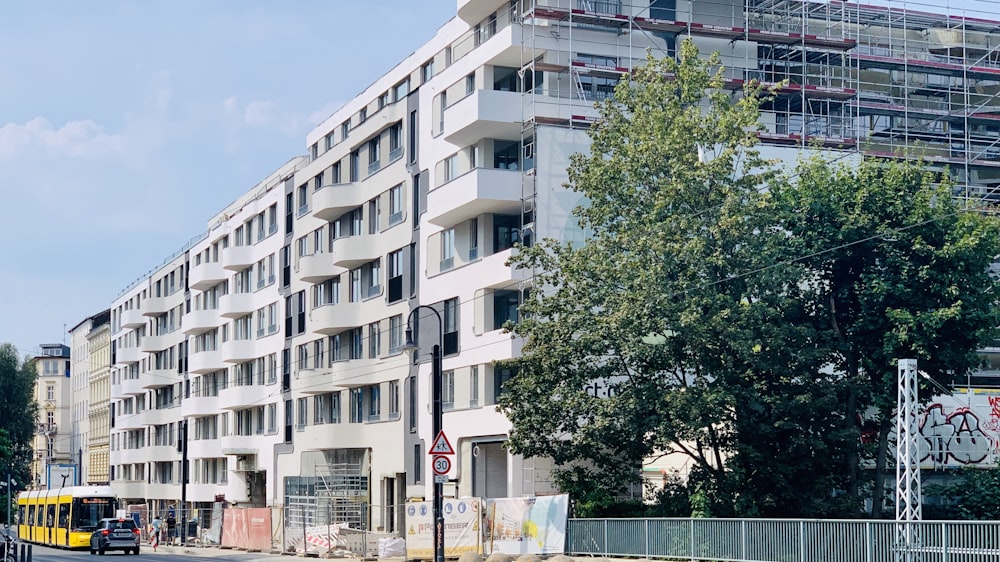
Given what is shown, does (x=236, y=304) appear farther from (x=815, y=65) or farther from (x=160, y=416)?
(x=815, y=65)

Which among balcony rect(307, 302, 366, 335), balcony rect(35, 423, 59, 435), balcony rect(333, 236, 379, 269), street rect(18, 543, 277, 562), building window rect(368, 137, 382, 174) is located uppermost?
building window rect(368, 137, 382, 174)

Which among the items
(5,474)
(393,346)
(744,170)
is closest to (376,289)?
(393,346)

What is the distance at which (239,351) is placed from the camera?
261ft

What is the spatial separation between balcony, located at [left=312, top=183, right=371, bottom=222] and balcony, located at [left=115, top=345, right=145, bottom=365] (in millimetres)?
49894

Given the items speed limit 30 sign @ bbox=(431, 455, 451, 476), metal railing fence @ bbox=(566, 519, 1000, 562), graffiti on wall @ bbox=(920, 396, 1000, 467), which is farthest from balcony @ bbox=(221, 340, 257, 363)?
speed limit 30 sign @ bbox=(431, 455, 451, 476)

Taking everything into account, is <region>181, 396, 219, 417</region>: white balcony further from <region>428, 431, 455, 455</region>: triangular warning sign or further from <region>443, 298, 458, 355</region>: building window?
<region>428, 431, 455, 455</region>: triangular warning sign

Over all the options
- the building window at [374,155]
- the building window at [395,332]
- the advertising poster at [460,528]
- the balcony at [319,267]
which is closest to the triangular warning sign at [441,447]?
the advertising poster at [460,528]

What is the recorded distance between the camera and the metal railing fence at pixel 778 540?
87.0 feet

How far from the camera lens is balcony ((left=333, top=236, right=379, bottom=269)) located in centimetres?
6069

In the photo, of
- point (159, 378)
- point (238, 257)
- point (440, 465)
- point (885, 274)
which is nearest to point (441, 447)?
point (440, 465)

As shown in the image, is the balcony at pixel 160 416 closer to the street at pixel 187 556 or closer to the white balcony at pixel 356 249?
the street at pixel 187 556

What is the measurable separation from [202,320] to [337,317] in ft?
91.4

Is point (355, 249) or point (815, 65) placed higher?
point (815, 65)

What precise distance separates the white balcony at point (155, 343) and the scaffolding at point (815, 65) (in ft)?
184
